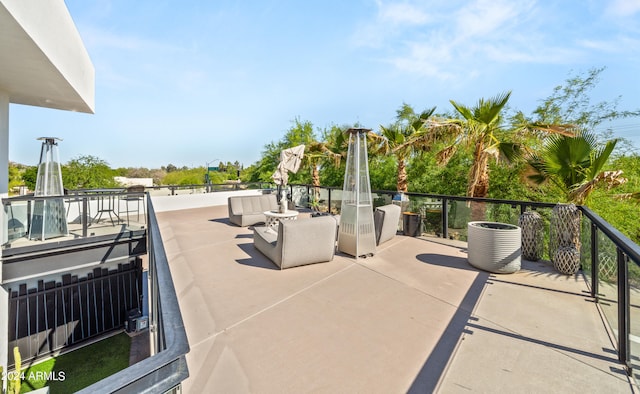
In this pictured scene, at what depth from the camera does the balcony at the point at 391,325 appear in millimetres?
1821

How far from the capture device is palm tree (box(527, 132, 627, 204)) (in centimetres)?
411

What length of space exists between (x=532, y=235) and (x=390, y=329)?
3.39 meters

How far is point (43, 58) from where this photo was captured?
3.77 metres

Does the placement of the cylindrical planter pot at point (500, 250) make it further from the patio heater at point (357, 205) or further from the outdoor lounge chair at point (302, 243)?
the outdoor lounge chair at point (302, 243)

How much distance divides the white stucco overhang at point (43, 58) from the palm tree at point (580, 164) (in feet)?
24.1

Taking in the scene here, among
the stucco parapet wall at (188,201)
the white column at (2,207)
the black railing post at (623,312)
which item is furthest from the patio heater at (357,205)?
the stucco parapet wall at (188,201)

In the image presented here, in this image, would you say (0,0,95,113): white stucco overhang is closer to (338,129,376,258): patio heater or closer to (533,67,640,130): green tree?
(338,129,376,258): patio heater

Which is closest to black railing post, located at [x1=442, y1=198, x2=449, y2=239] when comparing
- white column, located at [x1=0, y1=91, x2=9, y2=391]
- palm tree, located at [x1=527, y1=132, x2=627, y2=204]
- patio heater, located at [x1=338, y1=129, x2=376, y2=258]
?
palm tree, located at [x1=527, y1=132, x2=627, y2=204]

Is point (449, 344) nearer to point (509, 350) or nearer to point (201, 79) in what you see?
point (509, 350)

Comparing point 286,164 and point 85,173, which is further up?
point 85,173

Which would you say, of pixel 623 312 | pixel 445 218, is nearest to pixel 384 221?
pixel 445 218

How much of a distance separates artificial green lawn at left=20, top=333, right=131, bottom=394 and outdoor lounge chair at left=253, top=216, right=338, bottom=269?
5243 millimetres

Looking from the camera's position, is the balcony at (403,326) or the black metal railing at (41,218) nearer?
the balcony at (403,326)

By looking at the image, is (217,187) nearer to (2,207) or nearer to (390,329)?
Result: (2,207)
